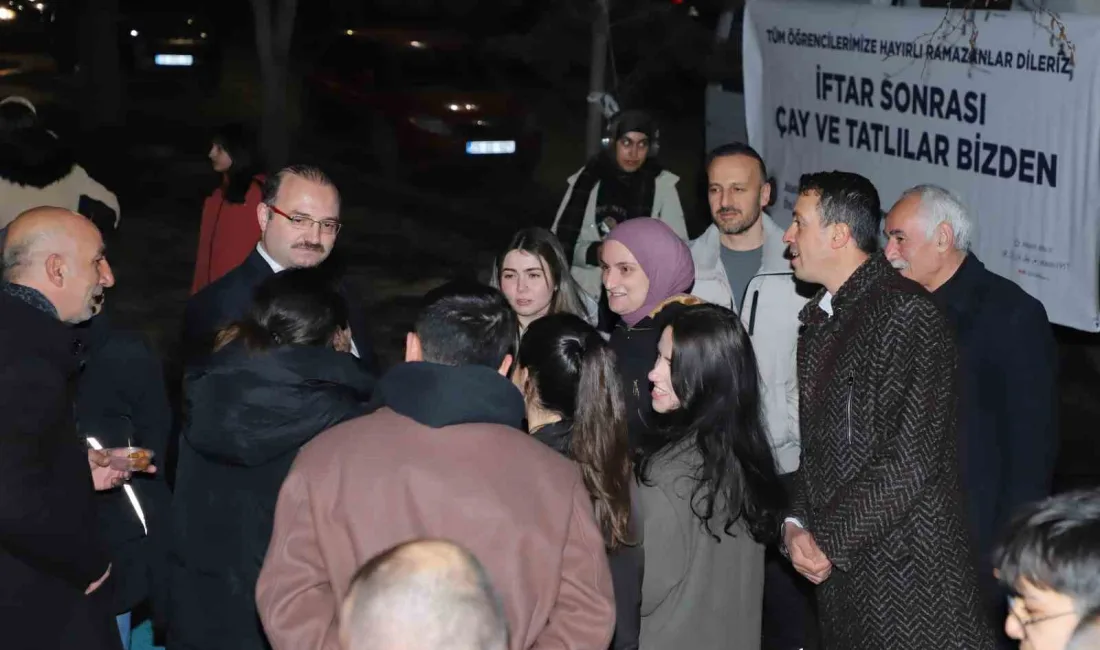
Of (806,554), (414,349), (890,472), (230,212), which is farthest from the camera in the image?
(230,212)

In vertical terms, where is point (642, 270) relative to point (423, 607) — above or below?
above

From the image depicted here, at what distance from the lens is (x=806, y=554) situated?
402 centimetres

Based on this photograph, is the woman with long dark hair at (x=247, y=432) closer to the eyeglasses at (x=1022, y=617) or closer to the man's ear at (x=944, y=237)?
the eyeglasses at (x=1022, y=617)

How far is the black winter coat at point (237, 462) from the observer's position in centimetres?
360

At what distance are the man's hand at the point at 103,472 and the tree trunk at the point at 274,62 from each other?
11.4 meters

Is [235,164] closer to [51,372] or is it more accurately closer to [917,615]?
[51,372]

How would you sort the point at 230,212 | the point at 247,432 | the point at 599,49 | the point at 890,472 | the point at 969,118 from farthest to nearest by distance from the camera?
the point at 599,49, the point at 230,212, the point at 969,118, the point at 890,472, the point at 247,432

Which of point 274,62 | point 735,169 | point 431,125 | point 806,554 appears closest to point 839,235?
point 806,554

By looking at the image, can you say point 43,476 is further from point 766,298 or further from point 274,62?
point 274,62

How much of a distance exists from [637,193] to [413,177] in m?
9.82

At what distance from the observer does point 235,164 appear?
7.01 meters

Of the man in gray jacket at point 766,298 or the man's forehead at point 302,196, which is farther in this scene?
the man in gray jacket at point 766,298

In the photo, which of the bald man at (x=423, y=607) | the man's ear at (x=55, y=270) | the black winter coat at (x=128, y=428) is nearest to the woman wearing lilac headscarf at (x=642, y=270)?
the black winter coat at (x=128, y=428)

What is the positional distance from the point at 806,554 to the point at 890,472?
42 cm
